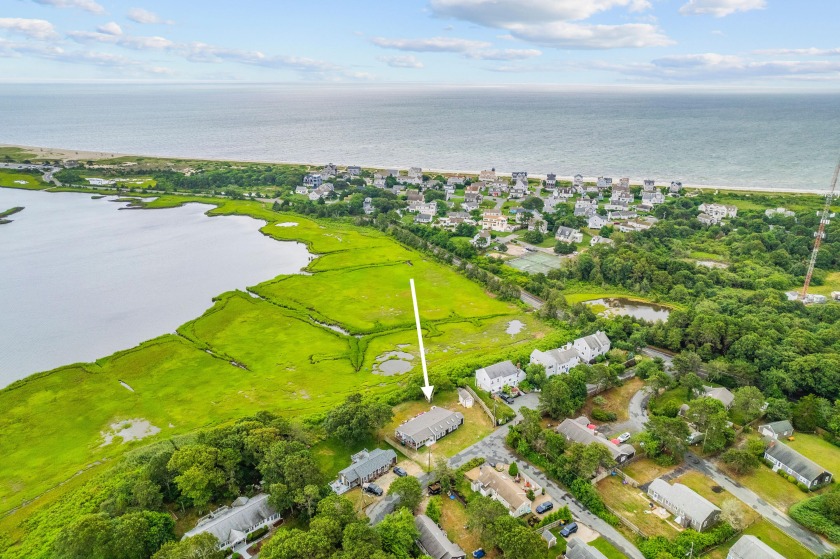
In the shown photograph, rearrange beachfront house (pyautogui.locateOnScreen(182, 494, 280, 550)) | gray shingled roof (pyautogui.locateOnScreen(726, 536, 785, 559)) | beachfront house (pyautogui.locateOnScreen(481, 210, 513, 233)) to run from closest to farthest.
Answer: gray shingled roof (pyautogui.locateOnScreen(726, 536, 785, 559)) < beachfront house (pyautogui.locateOnScreen(182, 494, 280, 550)) < beachfront house (pyautogui.locateOnScreen(481, 210, 513, 233))

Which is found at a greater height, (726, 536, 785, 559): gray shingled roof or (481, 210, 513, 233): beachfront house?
(481, 210, 513, 233): beachfront house

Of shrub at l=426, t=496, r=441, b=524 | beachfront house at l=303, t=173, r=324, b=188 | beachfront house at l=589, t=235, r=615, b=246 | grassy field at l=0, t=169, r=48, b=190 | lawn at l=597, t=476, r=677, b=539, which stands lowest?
lawn at l=597, t=476, r=677, b=539

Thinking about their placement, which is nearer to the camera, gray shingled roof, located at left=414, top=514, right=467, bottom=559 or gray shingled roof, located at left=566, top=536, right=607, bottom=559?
gray shingled roof, located at left=566, top=536, right=607, bottom=559

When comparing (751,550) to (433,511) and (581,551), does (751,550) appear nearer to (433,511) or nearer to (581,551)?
(581,551)

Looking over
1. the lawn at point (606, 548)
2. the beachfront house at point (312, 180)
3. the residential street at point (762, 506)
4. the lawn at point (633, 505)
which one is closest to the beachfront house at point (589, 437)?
the lawn at point (633, 505)

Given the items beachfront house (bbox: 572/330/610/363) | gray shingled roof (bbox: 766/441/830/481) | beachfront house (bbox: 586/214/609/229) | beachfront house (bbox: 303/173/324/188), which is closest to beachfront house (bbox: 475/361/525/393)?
beachfront house (bbox: 572/330/610/363)

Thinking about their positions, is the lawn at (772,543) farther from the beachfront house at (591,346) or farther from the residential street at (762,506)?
the beachfront house at (591,346)

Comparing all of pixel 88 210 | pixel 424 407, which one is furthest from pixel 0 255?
pixel 424 407

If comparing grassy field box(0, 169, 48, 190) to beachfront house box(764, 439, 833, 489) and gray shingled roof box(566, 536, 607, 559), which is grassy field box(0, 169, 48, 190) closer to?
gray shingled roof box(566, 536, 607, 559)

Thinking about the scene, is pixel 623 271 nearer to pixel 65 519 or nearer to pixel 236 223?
pixel 65 519
